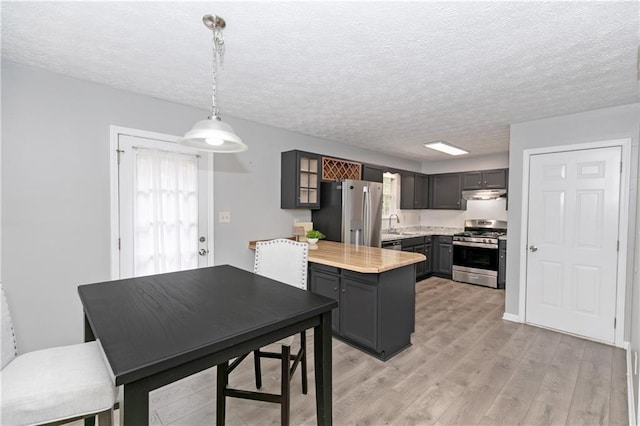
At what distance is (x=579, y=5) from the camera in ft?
4.85

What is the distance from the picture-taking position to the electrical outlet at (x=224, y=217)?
341 cm

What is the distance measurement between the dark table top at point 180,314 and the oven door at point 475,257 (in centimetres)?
448

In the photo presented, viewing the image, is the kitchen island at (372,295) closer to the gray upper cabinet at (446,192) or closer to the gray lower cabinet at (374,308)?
the gray lower cabinet at (374,308)

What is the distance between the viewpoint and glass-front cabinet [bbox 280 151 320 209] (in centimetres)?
388

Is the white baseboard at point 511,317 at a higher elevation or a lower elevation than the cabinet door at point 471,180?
lower

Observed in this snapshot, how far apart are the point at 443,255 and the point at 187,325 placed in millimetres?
5398

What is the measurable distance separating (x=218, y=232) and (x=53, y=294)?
149 cm

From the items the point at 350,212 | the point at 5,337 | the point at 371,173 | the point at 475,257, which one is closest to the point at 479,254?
the point at 475,257

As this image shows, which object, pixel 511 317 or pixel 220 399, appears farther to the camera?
pixel 511 317

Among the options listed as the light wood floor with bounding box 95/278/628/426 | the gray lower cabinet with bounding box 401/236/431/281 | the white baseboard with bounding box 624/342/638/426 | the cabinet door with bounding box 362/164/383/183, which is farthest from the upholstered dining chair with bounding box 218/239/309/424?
the gray lower cabinet with bounding box 401/236/431/281

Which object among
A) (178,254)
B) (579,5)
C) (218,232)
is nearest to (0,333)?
(178,254)

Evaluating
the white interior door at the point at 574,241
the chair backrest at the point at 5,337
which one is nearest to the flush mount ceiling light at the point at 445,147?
the white interior door at the point at 574,241

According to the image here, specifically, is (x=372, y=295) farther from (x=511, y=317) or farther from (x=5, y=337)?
(x=5, y=337)

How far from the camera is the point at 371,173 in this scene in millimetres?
4898
